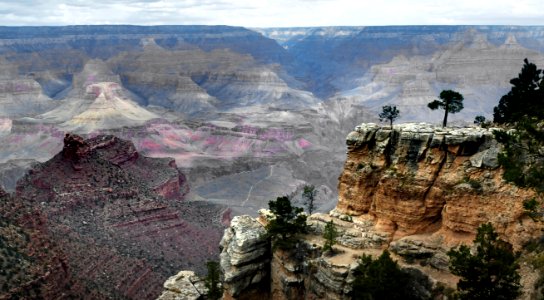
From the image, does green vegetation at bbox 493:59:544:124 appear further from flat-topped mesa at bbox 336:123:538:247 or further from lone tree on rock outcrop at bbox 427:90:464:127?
flat-topped mesa at bbox 336:123:538:247

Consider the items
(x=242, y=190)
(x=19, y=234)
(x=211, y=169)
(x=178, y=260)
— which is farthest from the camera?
(x=211, y=169)

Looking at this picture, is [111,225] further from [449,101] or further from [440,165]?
[440,165]

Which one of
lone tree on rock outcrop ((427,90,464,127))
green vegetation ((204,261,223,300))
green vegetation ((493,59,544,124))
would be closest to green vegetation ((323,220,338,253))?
green vegetation ((204,261,223,300))

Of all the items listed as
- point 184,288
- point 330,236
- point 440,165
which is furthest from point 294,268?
point 184,288

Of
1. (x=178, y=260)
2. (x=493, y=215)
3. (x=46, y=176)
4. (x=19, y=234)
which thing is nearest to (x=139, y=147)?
(x=46, y=176)

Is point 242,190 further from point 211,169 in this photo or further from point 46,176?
point 46,176

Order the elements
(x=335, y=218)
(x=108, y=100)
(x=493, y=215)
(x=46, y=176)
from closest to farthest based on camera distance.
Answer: (x=493, y=215) < (x=335, y=218) < (x=46, y=176) < (x=108, y=100)
